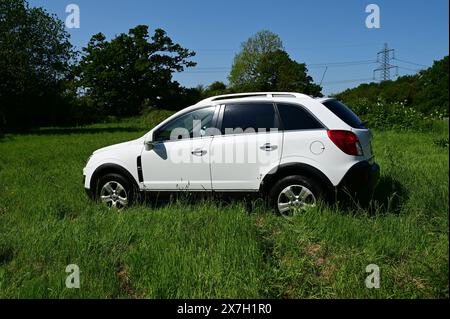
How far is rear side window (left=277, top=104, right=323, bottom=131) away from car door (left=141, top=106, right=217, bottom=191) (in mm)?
1043

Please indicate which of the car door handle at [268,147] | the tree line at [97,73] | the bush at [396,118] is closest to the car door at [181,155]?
the car door handle at [268,147]

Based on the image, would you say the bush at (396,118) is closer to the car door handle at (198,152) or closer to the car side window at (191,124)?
the car side window at (191,124)

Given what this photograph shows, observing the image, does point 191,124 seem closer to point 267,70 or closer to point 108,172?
point 108,172

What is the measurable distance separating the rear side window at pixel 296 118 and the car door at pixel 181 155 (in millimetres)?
1043

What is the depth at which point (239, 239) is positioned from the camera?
15.6 ft

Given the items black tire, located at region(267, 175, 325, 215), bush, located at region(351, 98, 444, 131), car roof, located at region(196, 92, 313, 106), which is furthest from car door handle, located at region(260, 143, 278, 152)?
bush, located at region(351, 98, 444, 131)

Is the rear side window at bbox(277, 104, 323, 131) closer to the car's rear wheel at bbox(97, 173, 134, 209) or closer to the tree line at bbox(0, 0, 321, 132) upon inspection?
the car's rear wheel at bbox(97, 173, 134, 209)

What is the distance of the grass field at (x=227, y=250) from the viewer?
3943 millimetres

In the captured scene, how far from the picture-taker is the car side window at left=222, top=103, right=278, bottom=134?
6.23 metres

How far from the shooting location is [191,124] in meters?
6.65

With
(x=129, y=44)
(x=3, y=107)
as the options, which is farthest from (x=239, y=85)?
(x=3, y=107)

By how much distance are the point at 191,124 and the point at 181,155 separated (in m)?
0.50
